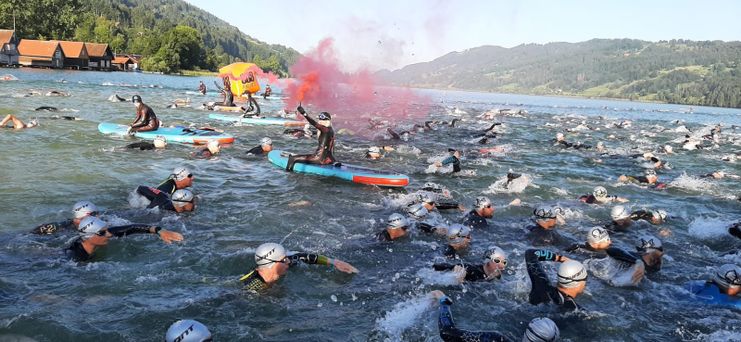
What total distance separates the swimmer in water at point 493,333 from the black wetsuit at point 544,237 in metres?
4.58

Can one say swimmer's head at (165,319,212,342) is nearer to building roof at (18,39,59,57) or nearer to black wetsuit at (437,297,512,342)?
black wetsuit at (437,297,512,342)

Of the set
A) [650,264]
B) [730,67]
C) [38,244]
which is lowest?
[38,244]

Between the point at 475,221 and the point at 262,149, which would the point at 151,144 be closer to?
the point at 262,149

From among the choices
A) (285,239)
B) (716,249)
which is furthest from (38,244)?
(716,249)

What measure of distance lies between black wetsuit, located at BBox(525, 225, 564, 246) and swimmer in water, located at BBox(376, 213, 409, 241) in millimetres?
2719

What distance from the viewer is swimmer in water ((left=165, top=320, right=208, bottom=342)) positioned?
4344 mm

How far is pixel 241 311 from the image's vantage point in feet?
21.0

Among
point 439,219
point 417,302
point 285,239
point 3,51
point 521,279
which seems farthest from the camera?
point 3,51

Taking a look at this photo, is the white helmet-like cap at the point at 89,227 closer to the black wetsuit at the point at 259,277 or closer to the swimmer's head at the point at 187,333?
the black wetsuit at the point at 259,277

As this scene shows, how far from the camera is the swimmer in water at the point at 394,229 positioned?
927cm

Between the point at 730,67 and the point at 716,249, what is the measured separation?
201m

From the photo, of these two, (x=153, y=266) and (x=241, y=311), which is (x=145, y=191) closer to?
(x=153, y=266)

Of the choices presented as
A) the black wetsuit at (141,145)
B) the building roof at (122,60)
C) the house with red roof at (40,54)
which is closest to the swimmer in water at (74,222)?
the black wetsuit at (141,145)

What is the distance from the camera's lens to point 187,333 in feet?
14.4
